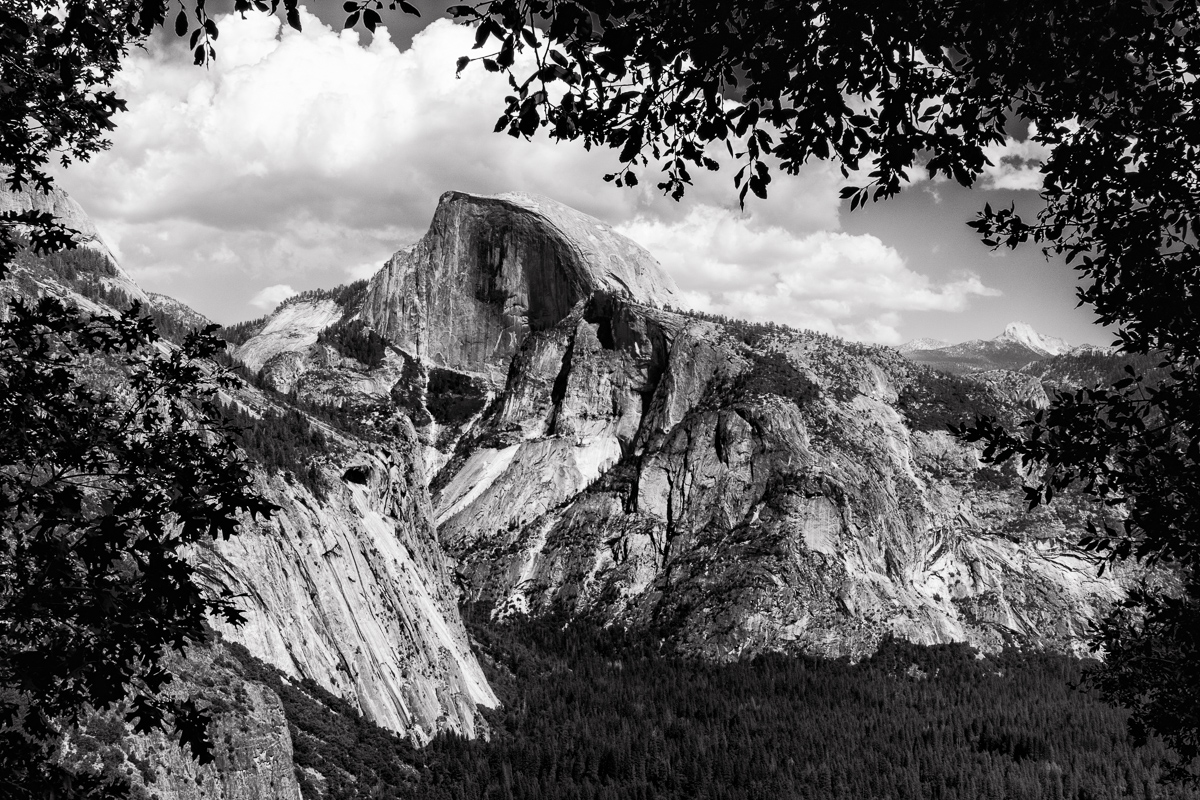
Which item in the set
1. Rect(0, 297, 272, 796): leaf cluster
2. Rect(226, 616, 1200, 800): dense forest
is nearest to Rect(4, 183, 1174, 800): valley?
Rect(226, 616, 1200, 800): dense forest

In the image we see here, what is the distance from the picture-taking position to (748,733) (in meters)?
120

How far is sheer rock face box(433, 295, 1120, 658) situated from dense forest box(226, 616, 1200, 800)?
7853 mm

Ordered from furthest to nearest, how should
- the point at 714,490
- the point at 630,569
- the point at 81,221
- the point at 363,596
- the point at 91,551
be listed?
the point at 714,490 → the point at 630,569 → the point at 81,221 → the point at 363,596 → the point at 91,551

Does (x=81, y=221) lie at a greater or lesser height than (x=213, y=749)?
greater

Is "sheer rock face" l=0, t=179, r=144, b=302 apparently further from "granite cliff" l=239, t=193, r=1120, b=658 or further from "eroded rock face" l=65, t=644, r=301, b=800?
"eroded rock face" l=65, t=644, r=301, b=800

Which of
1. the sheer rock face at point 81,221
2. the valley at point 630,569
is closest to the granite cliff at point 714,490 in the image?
the valley at point 630,569

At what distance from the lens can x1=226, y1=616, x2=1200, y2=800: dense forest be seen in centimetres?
9075

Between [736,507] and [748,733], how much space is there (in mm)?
51215

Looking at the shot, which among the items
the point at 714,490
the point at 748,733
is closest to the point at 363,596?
the point at 748,733

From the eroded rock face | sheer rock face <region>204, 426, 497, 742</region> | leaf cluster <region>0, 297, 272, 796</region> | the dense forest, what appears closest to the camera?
leaf cluster <region>0, 297, 272, 796</region>

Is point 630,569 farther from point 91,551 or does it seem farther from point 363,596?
point 91,551

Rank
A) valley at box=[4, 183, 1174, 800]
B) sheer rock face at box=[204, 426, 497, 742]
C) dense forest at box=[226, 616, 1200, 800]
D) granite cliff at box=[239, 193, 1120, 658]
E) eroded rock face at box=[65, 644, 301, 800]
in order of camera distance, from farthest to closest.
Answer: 1. granite cliff at box=[239, 193, 1120, 658]
2. dense forest at box=[226, 616, 1200, 800]
3. valley at box=[4, 183, 1174, 800]
4. sheer rock face at box=[204, 426, 497, 742]
5. eroded rock face at box=[65, 644, 301, 800]

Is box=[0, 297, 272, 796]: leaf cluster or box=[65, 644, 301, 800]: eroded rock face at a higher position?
box=[0, 297, 272, 796]: leaf cluster

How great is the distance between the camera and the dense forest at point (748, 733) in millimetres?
90750
